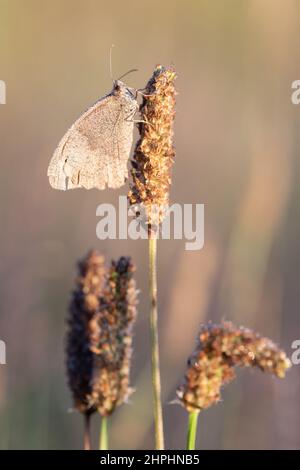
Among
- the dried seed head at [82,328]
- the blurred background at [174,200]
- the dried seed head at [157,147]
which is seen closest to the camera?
the dried seed head at [157,147]

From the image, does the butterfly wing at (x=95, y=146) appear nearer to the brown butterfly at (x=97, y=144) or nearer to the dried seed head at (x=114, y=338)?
the brown butterfly at (x=97, y=144)

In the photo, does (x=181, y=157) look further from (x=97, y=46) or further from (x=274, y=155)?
(x=274, y=155)

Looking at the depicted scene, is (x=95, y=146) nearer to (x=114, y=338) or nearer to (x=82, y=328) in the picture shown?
(x=82, y=328)

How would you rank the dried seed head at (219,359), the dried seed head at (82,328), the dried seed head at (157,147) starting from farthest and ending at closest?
the dried seed head at (82,328)
the dried seed head at (157,147)
the dried seed head at (219,359)

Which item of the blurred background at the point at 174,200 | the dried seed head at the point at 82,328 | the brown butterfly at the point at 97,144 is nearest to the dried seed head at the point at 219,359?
the dried seed head at the point at 82,328

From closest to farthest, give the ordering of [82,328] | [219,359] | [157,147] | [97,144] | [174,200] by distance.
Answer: [219,359] → [157,147] → [82,328] → [97,144] → [174,200]

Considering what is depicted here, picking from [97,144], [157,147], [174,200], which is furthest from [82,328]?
[174,200]
